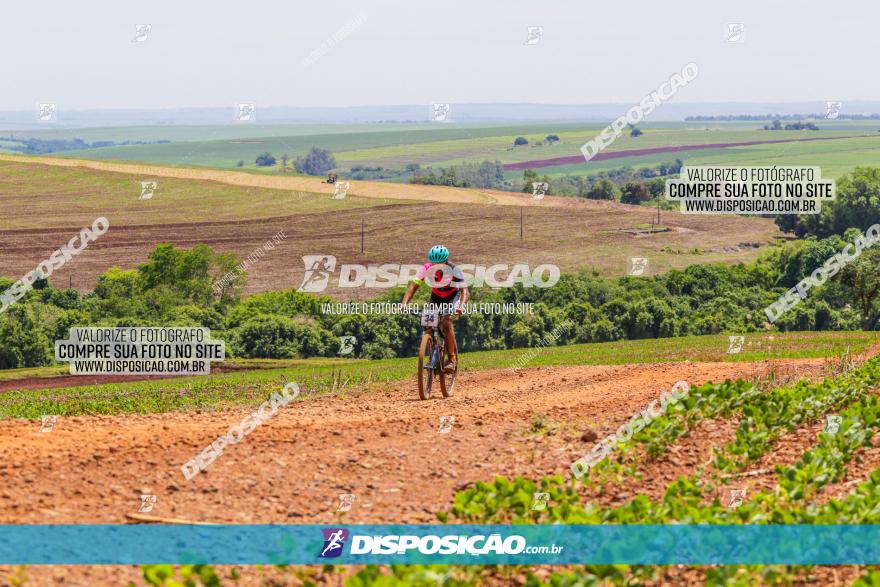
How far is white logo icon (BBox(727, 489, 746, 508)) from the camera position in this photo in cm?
954

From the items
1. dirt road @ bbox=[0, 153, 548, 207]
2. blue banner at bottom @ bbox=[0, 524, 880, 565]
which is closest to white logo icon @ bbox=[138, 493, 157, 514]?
blue banner at bottom @ bbox=[0, 524, 880, 565]

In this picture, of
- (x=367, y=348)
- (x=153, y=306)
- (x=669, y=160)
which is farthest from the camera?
(x=669, y=160)

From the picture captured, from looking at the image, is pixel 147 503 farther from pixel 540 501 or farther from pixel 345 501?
pixel 540 501

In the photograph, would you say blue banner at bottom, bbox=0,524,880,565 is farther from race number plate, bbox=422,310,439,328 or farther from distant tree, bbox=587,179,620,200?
Result: distant tree, bbox=587,179,620,200

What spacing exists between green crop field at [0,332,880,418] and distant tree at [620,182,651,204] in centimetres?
9370

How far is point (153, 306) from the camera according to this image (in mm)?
62062

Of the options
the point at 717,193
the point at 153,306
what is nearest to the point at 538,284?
the point at 153,306

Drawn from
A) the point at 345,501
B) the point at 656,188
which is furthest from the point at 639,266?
the point at 345,501

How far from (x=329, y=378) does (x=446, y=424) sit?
1370 cm

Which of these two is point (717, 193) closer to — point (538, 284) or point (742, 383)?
point (538, 284)

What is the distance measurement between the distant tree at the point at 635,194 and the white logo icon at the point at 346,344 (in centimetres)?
8749

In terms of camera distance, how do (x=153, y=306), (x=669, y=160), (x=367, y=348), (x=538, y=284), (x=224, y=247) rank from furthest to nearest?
(x=669, y=160) → (x=224, y=247) → (x=153, y=306) → (x=538, y=284) → (x=367, y=348)

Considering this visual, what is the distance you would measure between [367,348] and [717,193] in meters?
69.0

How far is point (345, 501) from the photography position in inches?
360
